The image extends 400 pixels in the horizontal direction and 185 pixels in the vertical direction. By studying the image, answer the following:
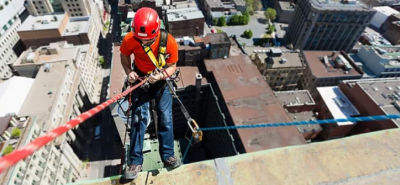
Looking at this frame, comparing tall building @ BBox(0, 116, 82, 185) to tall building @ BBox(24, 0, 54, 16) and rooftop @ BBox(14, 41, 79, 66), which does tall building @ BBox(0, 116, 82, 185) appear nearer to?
rooftop @ BBox(14, 41, 79, 66)

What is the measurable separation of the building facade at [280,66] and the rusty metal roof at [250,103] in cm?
975

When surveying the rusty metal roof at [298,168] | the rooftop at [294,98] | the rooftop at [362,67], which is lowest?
the rooftop at [362,67]

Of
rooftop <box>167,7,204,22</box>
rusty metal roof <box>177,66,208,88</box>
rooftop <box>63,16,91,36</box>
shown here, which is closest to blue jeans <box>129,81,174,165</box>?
rusty metal roof <box>177,66,208,88</box>

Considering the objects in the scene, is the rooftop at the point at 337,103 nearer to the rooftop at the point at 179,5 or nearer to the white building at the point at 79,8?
the rooftop at the point at 179,5

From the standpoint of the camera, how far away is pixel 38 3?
2228 inches

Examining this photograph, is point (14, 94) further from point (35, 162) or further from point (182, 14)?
point (182, 14)

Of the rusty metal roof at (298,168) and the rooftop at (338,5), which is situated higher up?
the rusty metal roof at (298,168)

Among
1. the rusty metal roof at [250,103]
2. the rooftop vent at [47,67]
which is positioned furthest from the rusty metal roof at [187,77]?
the rooftop vent at [47,67]

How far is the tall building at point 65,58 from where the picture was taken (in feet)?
133

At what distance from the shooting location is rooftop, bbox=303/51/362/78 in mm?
43812

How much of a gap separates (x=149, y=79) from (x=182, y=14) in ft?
149

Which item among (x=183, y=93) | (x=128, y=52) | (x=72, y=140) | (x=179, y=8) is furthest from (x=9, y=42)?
(x=128, y=52)

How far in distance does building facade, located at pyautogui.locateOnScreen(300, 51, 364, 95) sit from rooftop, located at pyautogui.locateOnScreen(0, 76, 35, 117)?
50.7 meters

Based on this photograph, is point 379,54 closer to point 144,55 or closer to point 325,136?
point 325,136
